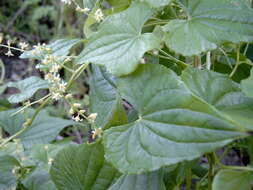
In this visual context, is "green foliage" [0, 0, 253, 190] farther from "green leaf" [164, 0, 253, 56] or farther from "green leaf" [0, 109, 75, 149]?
"green leaf" [0, 109, 75, 149]

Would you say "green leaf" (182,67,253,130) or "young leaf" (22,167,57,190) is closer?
"green leaf" (182,67,253,130)

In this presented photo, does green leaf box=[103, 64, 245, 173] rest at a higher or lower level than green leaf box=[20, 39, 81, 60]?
lower

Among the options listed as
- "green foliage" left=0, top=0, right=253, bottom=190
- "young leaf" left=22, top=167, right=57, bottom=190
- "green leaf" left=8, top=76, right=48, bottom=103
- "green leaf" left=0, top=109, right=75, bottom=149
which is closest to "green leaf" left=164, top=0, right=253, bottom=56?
"green foliage" left=0, top=0, right=253, bottom=190

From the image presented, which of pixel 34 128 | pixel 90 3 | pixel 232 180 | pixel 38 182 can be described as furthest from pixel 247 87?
pixel 34 128

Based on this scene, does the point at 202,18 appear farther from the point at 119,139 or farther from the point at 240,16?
the point at 119,139

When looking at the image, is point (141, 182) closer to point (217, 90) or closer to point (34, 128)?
point (217, 90)

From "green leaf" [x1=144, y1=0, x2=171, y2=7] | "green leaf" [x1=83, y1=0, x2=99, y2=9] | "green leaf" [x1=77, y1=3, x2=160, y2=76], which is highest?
"green leaf" [x1=144, y1=0, x2=171, y2=7]

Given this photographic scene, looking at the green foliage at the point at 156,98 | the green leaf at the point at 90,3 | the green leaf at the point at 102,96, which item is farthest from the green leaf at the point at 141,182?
the green leaf at the point at 90,3
